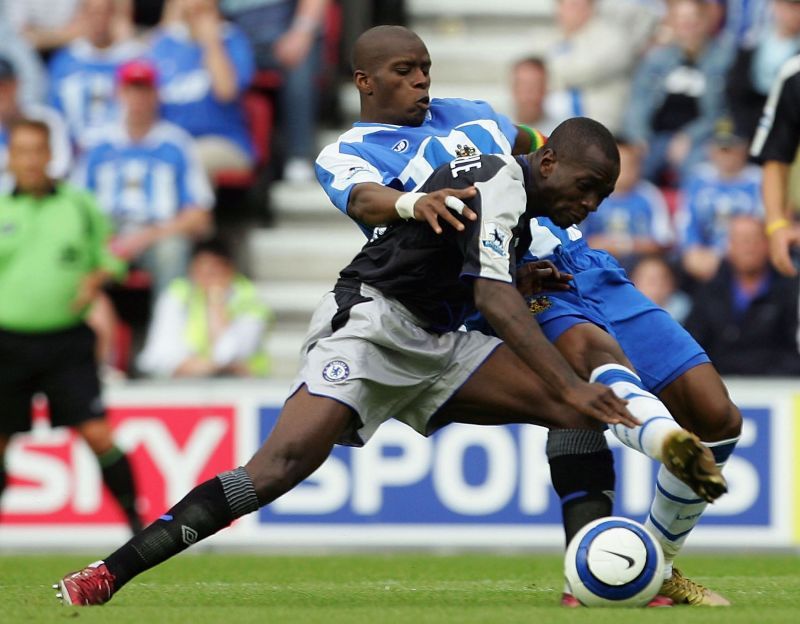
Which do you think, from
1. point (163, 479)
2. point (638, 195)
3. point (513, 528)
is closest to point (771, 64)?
point (638, 195)

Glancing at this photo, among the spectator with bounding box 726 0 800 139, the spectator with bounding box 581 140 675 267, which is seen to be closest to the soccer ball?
the spectator with bounding box 581 140 675 267

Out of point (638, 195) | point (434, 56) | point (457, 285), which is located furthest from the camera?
point (434, 56)

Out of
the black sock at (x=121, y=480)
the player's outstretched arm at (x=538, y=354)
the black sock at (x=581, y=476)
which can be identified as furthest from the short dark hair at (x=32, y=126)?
the black sock at (x=581, y=476)

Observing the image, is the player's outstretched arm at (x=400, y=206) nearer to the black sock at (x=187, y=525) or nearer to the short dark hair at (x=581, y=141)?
the short dark hair at (x=581, y=141)

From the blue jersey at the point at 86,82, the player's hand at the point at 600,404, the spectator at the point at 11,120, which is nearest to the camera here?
the player's hand at the point at 600,404

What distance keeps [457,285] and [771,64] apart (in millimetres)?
6637

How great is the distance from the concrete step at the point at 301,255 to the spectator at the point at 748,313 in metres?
3.03

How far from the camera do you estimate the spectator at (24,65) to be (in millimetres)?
12648

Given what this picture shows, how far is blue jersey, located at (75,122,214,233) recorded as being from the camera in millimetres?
11727

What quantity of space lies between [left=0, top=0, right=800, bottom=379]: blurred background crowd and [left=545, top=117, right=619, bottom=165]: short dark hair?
17.5ft

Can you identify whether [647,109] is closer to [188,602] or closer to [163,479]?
[163,479]

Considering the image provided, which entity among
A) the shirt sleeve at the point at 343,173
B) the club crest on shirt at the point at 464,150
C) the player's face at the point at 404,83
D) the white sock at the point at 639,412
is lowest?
the white sock at the point at 639,412

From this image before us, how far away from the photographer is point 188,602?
20.5ft

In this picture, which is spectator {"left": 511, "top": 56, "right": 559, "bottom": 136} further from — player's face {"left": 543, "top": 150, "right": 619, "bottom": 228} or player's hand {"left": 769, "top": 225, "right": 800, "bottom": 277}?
player's face {"left": 543, "top": 150, "right": 619, "bottom": 228}
